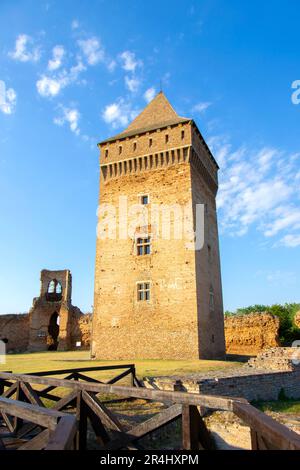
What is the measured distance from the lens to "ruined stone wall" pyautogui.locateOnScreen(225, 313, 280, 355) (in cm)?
2839

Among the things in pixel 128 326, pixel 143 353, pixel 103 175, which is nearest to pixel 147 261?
pixel 128 326

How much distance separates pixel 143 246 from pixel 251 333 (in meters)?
15.3

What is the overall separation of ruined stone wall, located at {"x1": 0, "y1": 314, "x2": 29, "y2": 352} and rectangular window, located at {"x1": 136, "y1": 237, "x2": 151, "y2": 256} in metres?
19.6

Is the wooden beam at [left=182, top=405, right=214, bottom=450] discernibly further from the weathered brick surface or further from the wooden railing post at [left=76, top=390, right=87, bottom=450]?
the weathered brick surface

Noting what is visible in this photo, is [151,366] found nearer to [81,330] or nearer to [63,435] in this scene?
[63,435]

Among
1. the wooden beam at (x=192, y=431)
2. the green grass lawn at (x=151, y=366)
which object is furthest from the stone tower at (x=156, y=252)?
the wooden beam at (x=192, y=431)

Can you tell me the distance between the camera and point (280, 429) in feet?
8.04

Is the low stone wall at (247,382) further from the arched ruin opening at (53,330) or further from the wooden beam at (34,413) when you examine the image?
the arched ruin opening at (53,330)

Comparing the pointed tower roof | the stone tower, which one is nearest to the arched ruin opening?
the stone tower

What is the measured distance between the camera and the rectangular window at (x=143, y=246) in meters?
19.6

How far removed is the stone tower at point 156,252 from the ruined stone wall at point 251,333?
337 inches
